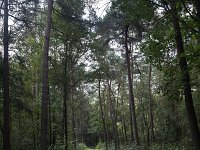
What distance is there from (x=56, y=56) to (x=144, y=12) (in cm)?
983

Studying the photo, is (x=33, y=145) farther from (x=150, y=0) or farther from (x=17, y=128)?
(x=150, y=0)

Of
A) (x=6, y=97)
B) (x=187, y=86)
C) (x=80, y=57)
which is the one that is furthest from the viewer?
(x=80, y=57)

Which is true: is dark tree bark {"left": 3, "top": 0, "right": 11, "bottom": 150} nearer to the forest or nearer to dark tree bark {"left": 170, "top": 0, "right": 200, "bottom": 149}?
the forest

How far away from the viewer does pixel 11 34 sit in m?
13.5

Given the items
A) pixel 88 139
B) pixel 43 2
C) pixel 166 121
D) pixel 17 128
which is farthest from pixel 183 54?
pixel 88 139

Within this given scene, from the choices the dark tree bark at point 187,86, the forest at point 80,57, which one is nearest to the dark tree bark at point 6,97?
the forest at point 80,57

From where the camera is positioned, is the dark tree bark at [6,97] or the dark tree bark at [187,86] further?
the dark tree bark at [6,97]

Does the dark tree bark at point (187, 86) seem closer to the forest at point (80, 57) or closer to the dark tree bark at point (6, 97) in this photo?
the forest at point (80, 57)

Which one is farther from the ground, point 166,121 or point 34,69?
point 34,69

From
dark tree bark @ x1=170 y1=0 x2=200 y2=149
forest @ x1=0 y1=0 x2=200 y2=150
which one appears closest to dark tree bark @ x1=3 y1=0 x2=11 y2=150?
forest @ x1=0 y1=0 x2=200 y2=150

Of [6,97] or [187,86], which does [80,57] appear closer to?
[6,97]

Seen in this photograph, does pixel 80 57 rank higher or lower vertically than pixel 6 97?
higher

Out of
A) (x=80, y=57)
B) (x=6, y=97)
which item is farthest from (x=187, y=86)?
(x=80, y=57)

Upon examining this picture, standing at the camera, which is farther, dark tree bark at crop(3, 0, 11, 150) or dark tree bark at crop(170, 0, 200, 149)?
dark tree bark at crop(3, 0, 11, 150)
